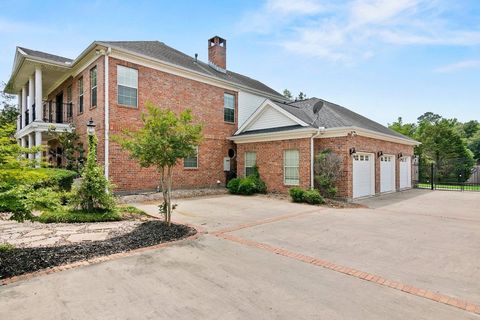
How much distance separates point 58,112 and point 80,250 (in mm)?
16131

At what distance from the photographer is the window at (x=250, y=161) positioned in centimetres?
1572

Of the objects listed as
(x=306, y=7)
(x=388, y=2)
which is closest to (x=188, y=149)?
(x=306, y=7)

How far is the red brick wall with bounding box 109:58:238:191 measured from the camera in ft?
40.4

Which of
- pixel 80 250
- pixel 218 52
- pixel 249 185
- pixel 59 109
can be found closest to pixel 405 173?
pixel 249 185

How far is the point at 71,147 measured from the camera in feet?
44.3

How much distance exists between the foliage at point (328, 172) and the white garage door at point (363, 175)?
3.89ft

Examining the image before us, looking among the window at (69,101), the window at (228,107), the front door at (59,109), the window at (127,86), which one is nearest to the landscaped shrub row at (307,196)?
the window at (228,107)

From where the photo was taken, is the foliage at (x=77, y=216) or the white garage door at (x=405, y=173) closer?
the foliage at (x=77, y=216)

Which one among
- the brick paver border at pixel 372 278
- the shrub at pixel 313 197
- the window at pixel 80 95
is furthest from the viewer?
the window at pixel 80 95

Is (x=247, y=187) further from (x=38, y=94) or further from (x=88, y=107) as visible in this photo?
(x=38, y=94)

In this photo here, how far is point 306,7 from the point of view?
891 centimetres

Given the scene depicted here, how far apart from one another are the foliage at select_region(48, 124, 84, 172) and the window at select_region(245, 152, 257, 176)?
8.65m

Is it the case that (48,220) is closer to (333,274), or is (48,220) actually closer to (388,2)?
(333,274)

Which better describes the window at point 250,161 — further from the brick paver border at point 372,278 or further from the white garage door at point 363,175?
the brick paver border at point 372,278
